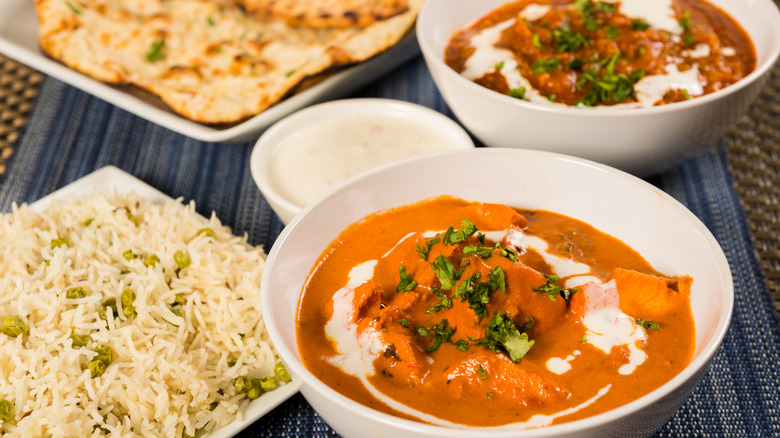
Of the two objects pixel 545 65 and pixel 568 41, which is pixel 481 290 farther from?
pixel 568 41

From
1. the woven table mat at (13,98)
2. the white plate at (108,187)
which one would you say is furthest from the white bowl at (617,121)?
the woven table mat at (13,98)

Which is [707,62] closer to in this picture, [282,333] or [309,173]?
[309,173]

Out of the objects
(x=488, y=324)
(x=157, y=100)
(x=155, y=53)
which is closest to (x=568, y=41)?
(x=488, y=324)

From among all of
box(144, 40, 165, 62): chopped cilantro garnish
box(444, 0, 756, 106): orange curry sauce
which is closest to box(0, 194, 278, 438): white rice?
box(144, 40, 165, 62): chopped cilantro garnish

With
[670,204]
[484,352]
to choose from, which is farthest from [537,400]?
[670,204]

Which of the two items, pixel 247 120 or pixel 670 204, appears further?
pixel 247 120
